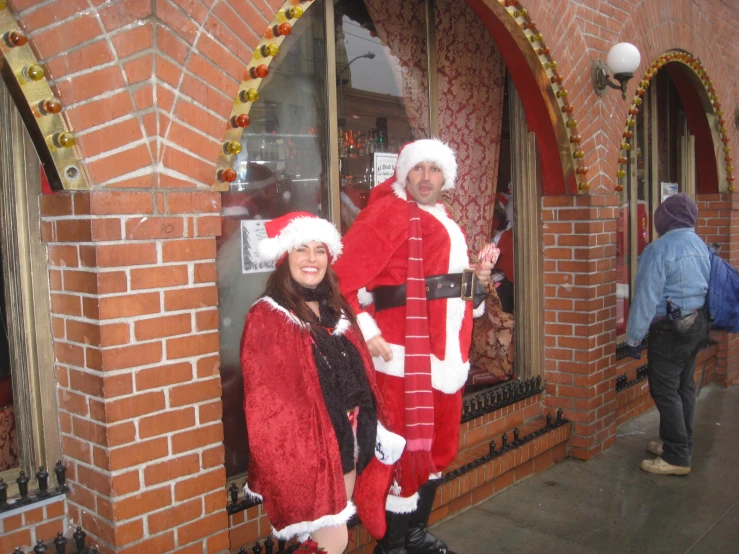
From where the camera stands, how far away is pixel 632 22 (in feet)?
16.5

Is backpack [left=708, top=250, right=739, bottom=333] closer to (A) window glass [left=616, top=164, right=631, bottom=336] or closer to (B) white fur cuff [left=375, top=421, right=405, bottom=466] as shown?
(A) window glass [left=616, top=164, right=631, bottom=336]

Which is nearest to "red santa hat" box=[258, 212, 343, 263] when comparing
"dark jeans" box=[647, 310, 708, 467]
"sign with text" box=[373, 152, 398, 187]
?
"sign with text" box=[373, 152, 398, 187]

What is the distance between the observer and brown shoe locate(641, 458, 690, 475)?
4.37 metres

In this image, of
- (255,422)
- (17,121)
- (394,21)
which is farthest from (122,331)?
(394,21)

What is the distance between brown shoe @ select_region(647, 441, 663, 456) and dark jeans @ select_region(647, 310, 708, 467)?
0.30 meters

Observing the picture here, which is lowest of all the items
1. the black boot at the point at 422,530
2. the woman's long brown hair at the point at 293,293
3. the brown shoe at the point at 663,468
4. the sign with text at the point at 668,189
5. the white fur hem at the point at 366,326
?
the brown shoe at the point at 663,468

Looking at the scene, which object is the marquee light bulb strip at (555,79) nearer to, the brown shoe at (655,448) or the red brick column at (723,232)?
the brown shoe at (655,448)

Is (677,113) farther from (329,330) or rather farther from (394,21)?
(329,330)

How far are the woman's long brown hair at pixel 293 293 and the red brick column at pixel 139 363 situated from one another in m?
0.26

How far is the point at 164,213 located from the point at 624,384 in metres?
4.40

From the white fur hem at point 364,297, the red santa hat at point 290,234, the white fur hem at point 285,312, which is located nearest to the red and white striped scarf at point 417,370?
the white fur hem at point 364,297

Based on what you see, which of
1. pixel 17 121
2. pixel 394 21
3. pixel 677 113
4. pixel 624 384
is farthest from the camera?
pixel 677 113

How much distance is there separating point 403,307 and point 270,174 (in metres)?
1.02

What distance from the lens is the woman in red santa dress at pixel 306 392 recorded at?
7.29ft
